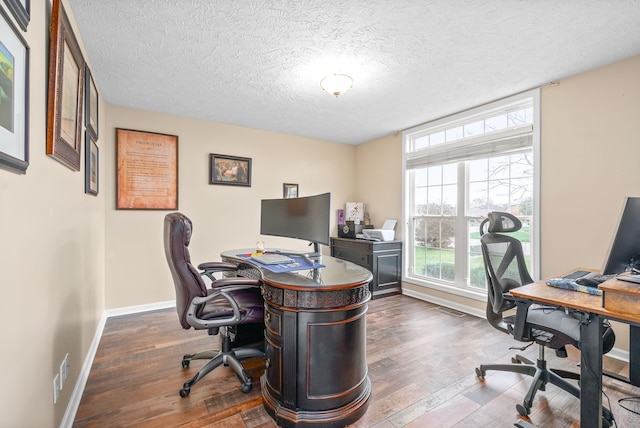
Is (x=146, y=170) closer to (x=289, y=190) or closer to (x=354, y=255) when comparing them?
(x=289, y=190)

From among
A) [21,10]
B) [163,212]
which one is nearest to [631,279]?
[21,10]

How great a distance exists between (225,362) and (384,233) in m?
2.85

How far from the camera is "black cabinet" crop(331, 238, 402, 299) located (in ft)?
13.6

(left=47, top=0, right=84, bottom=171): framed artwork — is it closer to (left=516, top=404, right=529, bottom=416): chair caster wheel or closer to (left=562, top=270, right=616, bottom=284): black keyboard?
(left=516, top=404, right=529, bottom=416): chair caster wheel

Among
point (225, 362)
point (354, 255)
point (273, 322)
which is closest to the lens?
point (273, 322)

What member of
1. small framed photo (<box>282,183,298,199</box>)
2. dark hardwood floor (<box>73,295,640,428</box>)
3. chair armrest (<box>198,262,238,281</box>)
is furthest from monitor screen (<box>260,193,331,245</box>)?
small framed photo (<box>282,183,298,199</box>)

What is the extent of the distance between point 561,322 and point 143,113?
14.8 ft

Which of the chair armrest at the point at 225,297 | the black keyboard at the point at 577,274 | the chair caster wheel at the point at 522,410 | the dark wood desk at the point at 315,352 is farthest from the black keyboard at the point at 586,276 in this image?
the chair armrest at the point at 225,297

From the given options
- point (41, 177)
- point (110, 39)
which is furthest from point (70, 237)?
point (110, 39)

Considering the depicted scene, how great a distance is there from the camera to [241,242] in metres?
4.20

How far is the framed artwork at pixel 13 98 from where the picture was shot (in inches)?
34.8

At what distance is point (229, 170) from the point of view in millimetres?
4094

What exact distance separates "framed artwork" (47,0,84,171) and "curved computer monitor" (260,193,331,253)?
1.54m

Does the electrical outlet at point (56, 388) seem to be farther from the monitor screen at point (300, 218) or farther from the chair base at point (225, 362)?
the monitor screen at point (300, 218)
